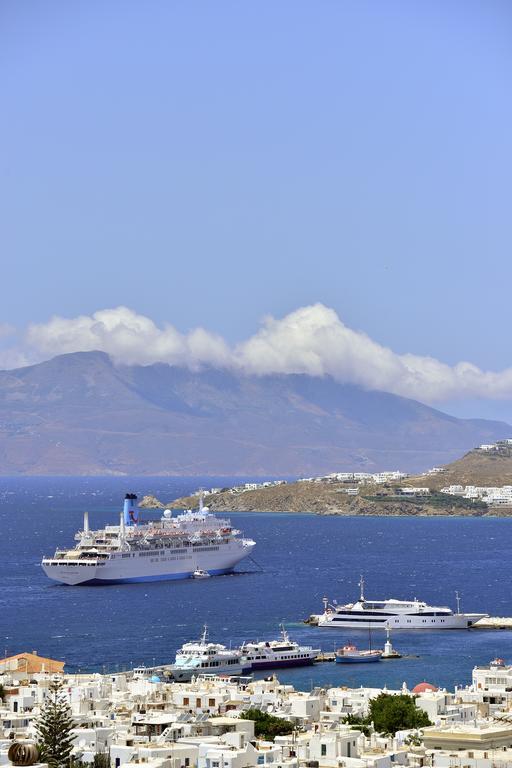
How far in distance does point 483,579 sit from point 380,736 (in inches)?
3110

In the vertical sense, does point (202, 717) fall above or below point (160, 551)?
below

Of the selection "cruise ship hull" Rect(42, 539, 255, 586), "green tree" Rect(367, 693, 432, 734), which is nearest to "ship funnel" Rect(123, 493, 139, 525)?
"cruise ship hull" Rect(42, 539, 255, 586)

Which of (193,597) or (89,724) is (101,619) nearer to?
(193,597)

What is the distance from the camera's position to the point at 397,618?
8938 centimetres

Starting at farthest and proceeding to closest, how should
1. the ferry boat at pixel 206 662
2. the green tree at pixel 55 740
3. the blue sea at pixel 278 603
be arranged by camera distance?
the blue sea at pixel 278 603 < the ferry boat at pixel 206 662 < the green tree at pixel 55 740

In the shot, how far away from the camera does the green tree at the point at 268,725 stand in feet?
143

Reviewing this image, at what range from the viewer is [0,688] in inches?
2034

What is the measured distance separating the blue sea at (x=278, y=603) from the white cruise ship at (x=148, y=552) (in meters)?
1.65

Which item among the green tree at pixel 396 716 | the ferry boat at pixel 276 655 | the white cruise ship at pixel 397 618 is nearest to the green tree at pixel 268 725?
the green tree at pixel 396 716

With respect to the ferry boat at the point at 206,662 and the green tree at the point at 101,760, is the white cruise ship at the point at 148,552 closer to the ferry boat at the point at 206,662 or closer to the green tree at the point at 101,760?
the ferry boat at the point at 206,662

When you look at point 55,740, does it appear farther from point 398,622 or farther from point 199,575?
point 199,575

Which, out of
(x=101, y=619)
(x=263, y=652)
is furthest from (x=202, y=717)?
(x=101, y=619)

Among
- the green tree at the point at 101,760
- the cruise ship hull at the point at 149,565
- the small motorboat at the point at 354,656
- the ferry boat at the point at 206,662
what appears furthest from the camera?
the cruise ship hull at the point at 149,565

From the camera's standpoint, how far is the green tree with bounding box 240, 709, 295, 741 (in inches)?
1714
